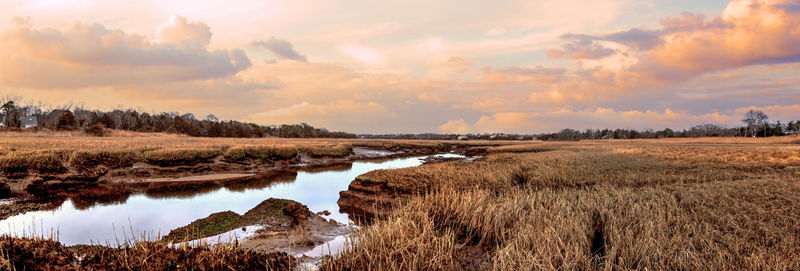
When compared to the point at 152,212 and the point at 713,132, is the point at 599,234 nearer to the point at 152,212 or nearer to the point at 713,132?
the point at 152,212

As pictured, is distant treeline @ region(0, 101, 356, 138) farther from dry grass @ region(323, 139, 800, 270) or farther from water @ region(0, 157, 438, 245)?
dry grass @ region(323, 139, 800, 270)

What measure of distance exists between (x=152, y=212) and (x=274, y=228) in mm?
7865

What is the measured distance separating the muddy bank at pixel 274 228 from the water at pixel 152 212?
1.24m

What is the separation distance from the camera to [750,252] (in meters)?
6.41

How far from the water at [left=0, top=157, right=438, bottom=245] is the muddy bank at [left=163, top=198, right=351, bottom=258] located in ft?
4.08

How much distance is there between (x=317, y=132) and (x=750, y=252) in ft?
558

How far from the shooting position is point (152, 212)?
641 inches

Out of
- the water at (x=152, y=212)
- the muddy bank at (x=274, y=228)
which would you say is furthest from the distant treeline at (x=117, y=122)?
the muddy bank at (x=274, y=228)

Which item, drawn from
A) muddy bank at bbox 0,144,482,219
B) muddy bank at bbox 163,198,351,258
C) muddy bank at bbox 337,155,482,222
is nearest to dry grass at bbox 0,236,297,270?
muddy bank at bbox 163,198,351,258

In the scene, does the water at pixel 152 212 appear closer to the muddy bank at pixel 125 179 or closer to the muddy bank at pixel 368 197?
the muddy bank at pixel 368 197

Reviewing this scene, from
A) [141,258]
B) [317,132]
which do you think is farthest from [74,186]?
[317,132]

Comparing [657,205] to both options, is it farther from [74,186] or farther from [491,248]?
[74,186]

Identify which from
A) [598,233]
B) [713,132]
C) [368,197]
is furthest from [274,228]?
[713,132]

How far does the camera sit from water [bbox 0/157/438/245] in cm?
1252
